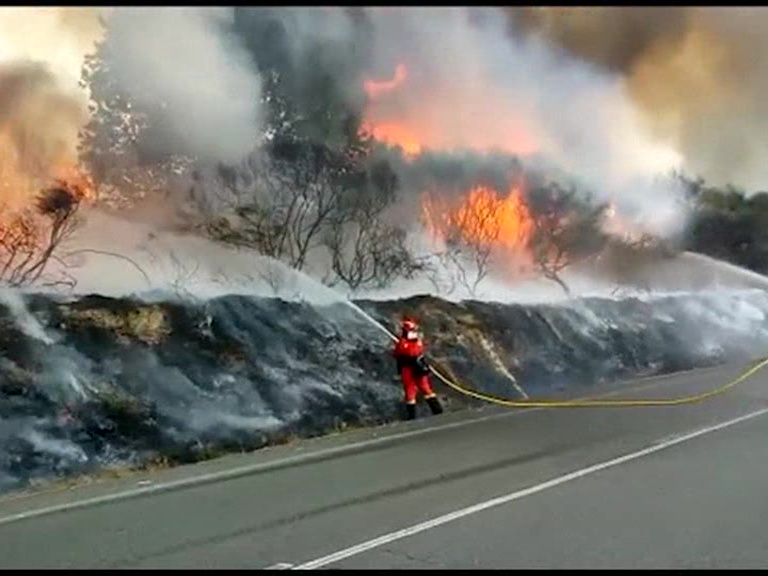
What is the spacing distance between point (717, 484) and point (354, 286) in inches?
259

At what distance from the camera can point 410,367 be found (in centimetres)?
1207

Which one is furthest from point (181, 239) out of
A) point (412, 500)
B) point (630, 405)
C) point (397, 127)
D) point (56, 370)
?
point (630, 405)

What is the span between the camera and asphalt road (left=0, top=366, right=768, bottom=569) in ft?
18.1

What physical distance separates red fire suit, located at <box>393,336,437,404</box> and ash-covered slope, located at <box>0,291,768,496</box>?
313 millimetres

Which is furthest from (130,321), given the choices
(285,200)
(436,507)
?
(436,507)

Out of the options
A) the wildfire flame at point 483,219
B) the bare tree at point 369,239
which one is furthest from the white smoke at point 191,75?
the wildfire flame at point 483,219

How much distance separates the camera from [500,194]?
1609 cm

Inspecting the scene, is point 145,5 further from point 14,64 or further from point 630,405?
point 630,405

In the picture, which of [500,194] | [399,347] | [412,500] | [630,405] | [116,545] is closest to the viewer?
[116,545]

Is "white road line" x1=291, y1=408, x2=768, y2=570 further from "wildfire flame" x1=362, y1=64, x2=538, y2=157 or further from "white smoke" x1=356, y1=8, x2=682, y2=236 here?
"white smoke" x1=356, y1=8, x2=682, y2=236

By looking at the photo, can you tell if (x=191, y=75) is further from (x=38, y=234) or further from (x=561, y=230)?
(x=561, y=230)

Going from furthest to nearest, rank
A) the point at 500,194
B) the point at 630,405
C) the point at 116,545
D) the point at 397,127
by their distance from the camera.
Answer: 1. the point at 500,194
2. the point at 397,127
3. the point at 630,405
4. the point at 116,545

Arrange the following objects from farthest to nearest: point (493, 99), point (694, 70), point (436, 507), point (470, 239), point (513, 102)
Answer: point (694, 70)
point (513, 102)
point (493, 99)
point (470, 239)
point (436, 507)

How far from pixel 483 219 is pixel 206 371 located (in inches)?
254
